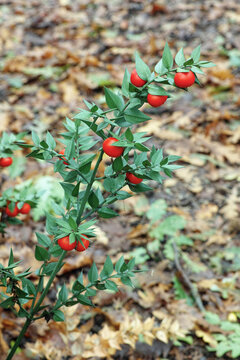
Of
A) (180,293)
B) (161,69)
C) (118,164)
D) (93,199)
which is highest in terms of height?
(161,69)

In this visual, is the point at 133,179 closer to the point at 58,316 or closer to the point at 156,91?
the point at 156,91

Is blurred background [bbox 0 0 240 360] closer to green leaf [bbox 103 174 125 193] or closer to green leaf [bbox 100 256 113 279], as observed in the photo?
green leaf [bbox 100 256 113 279]

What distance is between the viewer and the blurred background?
7.47ft

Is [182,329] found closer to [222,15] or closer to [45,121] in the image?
[45,121]

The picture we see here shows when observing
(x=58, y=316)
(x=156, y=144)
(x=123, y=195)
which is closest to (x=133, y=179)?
(x=123, y=195)

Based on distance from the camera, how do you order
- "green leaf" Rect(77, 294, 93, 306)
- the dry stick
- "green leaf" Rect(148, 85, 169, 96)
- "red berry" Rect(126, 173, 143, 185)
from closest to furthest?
"green leaf" Rect(148, 85, 169, 96)
"red berry" Rect(126, 173, 143, 185)
"green leaf" Rect(77, 294, 93, 306)
the dry stick

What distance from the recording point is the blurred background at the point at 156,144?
7.47ft

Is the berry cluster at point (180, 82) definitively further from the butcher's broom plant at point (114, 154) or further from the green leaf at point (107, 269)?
the green leaf at point (107, 269)

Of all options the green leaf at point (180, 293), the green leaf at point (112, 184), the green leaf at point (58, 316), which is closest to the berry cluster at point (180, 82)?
the green leaf at point (112, 184)

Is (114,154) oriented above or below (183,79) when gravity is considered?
below

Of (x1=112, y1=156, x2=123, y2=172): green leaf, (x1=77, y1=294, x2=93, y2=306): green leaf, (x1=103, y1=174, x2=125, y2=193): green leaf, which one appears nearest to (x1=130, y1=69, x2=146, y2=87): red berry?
(x1=112, y1=156, x2=123, y2=172): green leaf

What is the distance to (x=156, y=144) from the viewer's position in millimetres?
3916

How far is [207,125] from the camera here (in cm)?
405

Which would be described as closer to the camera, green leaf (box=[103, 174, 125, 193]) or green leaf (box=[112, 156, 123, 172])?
green leaf (box=[112, 156, 123, 172])
